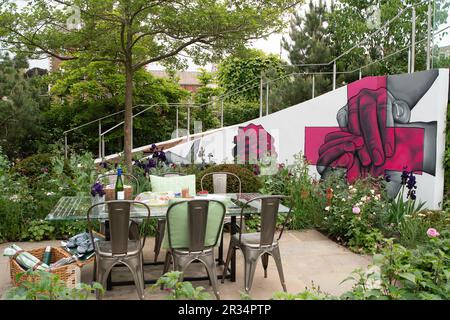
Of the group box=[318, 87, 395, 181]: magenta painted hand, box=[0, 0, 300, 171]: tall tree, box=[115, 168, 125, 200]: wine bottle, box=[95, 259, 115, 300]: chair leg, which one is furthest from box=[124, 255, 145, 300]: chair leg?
box=[318, 87, 395, 181]: magenta painted hand

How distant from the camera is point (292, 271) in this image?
4.36 metres

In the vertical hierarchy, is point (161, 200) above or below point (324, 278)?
above

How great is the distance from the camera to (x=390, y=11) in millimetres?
11812

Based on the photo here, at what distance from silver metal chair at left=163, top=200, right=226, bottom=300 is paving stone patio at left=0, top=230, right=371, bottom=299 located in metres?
0.33

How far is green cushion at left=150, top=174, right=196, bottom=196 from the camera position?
4824mm

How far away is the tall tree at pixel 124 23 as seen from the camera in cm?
774

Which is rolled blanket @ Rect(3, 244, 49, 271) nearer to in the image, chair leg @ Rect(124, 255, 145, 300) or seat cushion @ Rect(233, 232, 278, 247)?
chair leg @ Rect(124, 255, 145, 300)

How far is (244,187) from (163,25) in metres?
3.60

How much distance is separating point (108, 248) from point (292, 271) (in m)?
1.75

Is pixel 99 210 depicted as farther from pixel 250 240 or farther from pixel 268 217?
pixel 268 217

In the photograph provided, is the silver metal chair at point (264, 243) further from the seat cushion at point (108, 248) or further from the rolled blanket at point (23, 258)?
the rolled blanket at point (23, 258)

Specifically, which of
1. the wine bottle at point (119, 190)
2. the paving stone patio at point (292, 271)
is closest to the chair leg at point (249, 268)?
the paving stone patio at point (292, 271)
